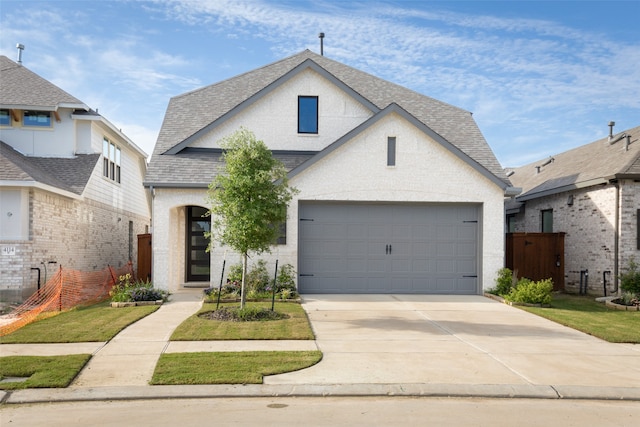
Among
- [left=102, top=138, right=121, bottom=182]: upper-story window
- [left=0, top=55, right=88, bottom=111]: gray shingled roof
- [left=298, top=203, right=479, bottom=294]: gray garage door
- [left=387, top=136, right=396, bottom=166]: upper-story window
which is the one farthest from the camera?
[left=102, top=138, right=121, bottom=182]: upper-story window

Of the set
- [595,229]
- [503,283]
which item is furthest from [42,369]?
[595,229]

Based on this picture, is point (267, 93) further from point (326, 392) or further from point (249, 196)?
point (326, 392)

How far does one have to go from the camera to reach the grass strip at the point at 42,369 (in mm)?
7559

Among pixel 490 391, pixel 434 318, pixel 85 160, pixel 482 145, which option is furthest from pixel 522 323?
pixel 85 160

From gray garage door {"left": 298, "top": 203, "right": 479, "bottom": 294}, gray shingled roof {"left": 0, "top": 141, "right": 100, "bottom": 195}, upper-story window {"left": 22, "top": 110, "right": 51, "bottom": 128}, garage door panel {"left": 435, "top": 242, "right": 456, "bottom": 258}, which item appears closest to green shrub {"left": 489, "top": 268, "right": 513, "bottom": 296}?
gray garage door {"left": 298, "top": 203, "right": 479, "bottom": 294}

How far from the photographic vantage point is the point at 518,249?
1989 cm

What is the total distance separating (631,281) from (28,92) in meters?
20.4

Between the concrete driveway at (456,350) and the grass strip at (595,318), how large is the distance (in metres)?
0.35

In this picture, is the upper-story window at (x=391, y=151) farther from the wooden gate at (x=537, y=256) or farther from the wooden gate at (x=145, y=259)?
the wooden gate at (x=145, y=259)

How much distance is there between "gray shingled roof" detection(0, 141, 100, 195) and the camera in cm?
1644

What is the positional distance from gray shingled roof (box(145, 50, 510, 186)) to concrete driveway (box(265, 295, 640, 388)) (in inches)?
249

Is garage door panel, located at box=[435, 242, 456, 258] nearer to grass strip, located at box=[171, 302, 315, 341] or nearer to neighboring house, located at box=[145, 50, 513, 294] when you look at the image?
neighboring house, located at box=[145, 50, 513, 294]

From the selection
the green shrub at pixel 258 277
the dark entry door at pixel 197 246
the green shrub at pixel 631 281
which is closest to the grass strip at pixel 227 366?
the green shrub at pixel 258 277

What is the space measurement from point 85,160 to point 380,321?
1322 cm
